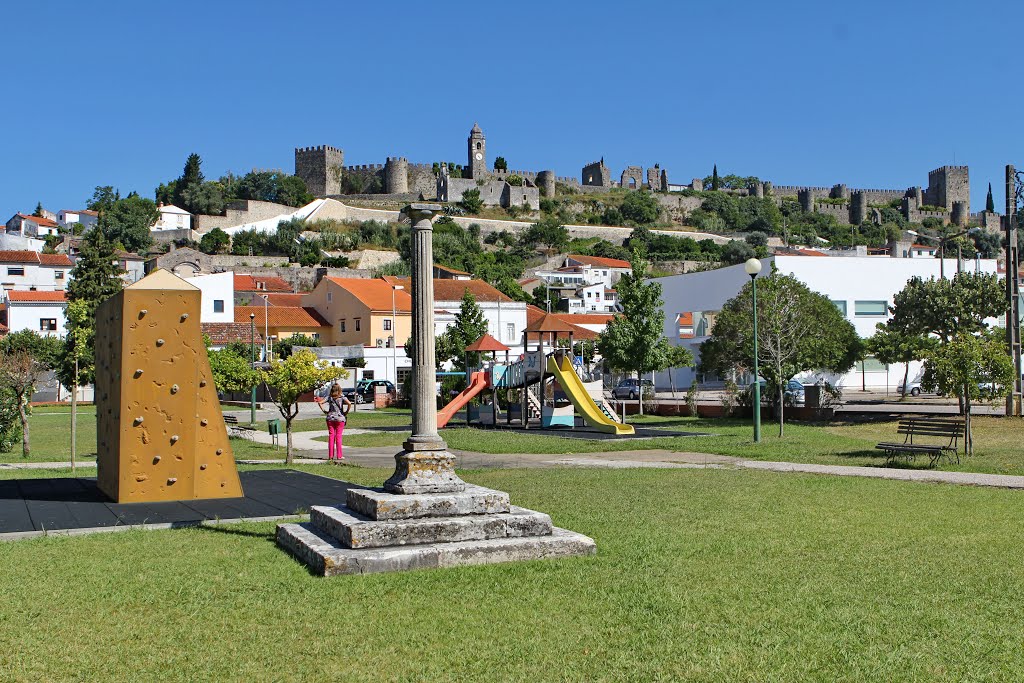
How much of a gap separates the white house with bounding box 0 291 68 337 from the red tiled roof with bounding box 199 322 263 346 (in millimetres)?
11262

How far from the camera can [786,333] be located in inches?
1151

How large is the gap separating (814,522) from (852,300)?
47896 millimetres

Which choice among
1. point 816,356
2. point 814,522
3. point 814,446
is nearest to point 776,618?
point 814,522

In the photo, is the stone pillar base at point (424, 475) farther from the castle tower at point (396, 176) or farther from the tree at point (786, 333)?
the castle tower at point (396, 176)

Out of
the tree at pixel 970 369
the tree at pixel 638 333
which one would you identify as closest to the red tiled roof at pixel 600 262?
the tree at pixel 638 333

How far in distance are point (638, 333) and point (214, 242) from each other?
258 ft

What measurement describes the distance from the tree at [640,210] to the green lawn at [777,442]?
120 meters

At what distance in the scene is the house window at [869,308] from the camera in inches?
2173

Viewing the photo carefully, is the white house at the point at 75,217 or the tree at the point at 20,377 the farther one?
the white house at the point at 75,217

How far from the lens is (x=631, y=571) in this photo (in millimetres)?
7578

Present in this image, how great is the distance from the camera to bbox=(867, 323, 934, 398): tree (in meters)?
28.8

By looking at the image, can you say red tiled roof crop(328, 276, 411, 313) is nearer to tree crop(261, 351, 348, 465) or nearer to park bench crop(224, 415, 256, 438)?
park bench crop(224, 415, 256, 438)

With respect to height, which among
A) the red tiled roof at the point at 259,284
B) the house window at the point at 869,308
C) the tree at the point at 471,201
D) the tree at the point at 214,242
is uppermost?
the tree at the point at 471,201

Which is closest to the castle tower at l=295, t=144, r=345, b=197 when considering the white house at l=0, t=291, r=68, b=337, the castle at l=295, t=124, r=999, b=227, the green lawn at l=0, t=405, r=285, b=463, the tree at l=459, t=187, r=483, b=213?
the castle at l=295, t=124, r=999, b=227
